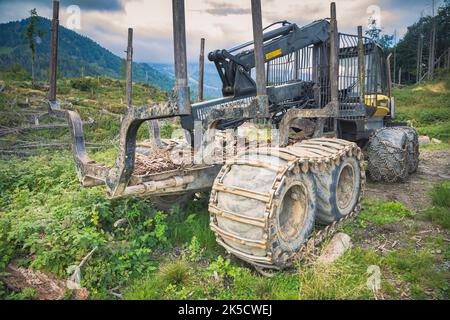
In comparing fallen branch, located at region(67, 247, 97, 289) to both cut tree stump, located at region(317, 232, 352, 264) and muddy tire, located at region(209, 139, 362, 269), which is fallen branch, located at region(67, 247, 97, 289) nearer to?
muddy tire, located at region(209, 139, 362, 269)

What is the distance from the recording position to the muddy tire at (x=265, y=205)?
9.72ft

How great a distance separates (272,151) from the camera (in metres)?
3.35

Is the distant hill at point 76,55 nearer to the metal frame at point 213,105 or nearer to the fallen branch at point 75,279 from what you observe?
the metal frame at point 213,105

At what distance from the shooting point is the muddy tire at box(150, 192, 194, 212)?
4785 mm

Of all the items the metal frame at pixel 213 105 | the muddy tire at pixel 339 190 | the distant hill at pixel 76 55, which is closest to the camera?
the metal frame at pixel 213 105

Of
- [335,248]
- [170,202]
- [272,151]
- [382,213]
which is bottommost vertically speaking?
[335,248]

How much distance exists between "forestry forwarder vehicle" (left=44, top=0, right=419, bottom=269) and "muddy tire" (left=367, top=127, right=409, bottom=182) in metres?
0.02

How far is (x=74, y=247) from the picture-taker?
12.0 feet

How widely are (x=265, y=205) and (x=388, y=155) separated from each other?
4.59 metres

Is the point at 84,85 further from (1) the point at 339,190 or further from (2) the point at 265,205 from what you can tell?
(2) the point at 265,205

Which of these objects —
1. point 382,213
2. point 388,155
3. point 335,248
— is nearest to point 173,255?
point 335,248

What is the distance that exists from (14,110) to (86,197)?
53.4 ft

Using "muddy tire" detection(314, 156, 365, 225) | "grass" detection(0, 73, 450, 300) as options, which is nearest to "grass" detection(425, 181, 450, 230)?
"grass" detection(0, 73, 450, 300)

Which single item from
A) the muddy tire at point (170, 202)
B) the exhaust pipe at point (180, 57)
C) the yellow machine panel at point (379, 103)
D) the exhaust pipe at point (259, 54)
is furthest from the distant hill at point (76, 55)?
the exhaust pipe at point (180, 57)
